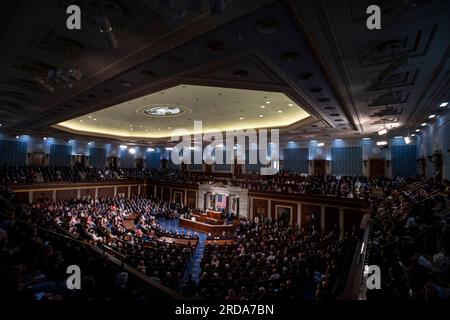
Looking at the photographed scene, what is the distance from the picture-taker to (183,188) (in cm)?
2711

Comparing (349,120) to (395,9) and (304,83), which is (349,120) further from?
(395,9)

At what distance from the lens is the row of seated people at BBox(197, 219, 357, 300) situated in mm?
6613

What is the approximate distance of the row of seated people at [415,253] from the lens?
13.4 feet

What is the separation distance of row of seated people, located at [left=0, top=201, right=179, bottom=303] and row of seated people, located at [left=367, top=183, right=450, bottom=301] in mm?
3878

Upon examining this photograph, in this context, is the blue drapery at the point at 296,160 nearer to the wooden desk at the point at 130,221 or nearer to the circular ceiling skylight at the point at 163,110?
the circular ceiling skylight at the point at 163,110

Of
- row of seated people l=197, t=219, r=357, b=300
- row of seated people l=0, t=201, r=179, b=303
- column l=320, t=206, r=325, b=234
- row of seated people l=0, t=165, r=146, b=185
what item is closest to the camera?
row of seated people l=0, t=201, r=179, b=303

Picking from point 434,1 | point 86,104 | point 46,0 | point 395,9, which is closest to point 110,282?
point 46,0

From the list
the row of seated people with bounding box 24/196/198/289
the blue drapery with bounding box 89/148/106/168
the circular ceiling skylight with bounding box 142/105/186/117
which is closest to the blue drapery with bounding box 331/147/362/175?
the row of seated people with bounding box 24/196/198/289

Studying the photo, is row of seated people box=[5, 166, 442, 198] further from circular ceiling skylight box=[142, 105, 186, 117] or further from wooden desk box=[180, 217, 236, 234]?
circular ceiling skylight box=[142, 105, 186, 117]

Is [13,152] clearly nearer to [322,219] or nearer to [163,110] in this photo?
[163,110]

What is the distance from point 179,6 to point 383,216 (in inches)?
463

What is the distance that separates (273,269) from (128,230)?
37.9 feet

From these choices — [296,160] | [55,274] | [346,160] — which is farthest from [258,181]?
[55,274]

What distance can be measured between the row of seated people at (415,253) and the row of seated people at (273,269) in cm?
119
